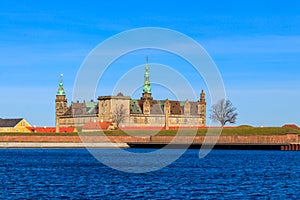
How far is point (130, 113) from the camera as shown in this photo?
607 feet

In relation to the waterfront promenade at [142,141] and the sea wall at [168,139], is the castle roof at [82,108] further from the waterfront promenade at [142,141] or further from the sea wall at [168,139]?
the waterfront promenade at [142,141]

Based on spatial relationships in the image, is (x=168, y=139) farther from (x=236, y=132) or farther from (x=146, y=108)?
(x=146, y=108)

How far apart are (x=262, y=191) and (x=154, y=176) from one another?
38.3ft

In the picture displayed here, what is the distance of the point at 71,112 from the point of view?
7539 inches

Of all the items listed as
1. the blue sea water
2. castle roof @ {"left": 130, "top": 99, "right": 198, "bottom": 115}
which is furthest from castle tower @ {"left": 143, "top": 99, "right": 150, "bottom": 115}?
the blue sea water

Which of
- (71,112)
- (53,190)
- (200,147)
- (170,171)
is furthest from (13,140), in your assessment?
(53,190)

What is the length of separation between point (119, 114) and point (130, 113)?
21.4 feet

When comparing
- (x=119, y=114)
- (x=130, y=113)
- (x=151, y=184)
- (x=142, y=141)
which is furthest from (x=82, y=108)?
(x=151, y=184)

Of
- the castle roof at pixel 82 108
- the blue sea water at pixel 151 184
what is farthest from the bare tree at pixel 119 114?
the blue sea water at pixel 151 184

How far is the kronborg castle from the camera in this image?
595ft

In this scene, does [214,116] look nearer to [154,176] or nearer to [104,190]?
[154,176]

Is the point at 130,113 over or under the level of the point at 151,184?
over

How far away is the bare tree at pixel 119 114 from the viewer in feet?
580

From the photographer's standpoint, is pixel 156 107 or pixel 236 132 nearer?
pixel 236 132
